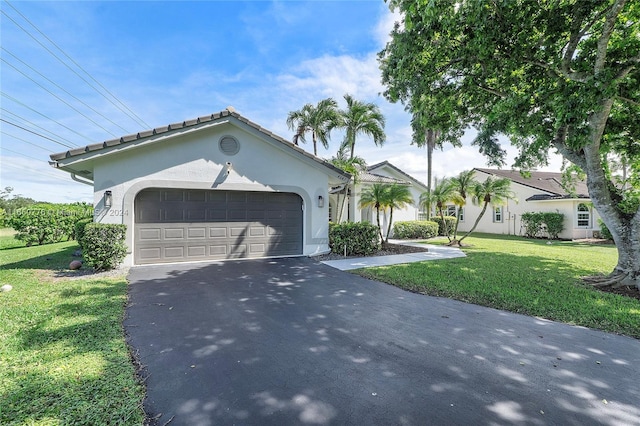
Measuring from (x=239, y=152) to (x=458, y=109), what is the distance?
27.1 feet

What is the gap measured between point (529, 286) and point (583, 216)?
753 inches

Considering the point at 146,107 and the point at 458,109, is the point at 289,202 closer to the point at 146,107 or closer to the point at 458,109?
the point at 458,109

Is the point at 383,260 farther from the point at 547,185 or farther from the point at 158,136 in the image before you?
the point at 547,185

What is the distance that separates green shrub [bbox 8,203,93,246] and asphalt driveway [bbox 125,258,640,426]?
49.0ft

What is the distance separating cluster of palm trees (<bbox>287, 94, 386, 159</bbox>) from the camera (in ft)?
58.3

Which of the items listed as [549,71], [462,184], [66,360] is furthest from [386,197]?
[66,360]

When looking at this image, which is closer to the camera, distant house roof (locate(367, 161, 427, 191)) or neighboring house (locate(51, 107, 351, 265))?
neighboring house (locate(51, 107, 351, 265))

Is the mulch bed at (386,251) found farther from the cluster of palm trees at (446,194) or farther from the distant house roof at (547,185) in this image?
the distant house roof at (547,185)

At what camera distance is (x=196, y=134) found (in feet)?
32.6

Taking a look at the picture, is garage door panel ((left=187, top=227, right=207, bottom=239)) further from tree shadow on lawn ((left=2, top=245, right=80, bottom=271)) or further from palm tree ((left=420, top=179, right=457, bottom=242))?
palm tree ((left=420, top=179, right=457, bottom=242))

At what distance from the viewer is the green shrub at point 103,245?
821 centimetres

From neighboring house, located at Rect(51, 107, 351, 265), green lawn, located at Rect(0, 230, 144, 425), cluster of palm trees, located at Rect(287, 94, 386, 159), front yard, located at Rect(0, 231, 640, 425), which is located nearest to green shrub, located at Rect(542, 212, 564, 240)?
front yard, located at Rect(0, 231, 640, 425)

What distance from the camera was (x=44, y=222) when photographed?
52.2 feet

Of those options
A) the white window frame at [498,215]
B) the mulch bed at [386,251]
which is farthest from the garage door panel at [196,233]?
the white window frame at [498,215]
